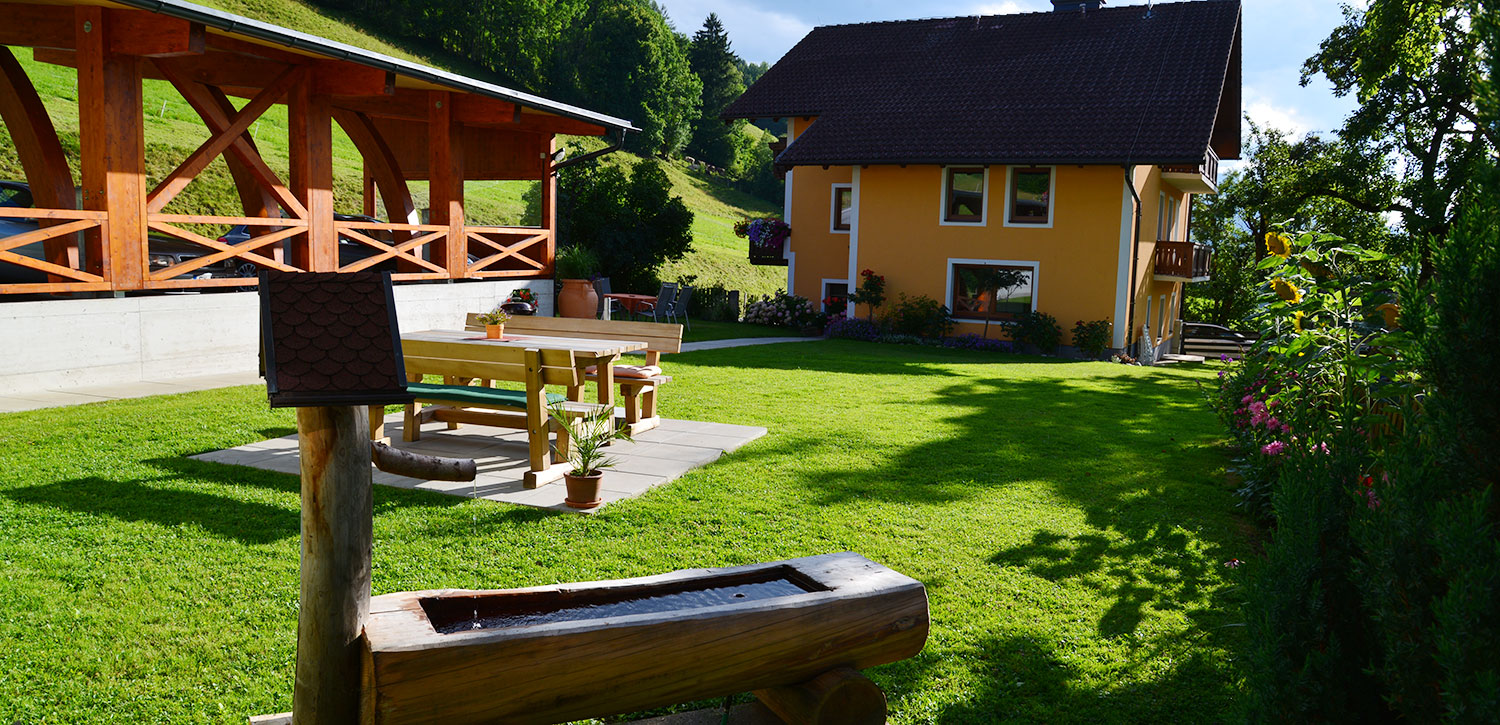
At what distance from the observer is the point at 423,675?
8.30 feet

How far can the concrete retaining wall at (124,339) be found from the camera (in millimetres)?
9000

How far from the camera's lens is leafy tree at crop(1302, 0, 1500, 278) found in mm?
Answer: 16203

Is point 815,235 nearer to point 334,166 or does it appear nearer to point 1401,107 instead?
point 1401,107

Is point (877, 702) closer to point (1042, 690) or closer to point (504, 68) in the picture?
point (1042, 690)

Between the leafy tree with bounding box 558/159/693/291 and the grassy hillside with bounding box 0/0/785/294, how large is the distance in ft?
15.9

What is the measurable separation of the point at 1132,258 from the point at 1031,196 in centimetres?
→ 244

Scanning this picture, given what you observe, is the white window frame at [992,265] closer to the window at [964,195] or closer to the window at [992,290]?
the window at [992,290]

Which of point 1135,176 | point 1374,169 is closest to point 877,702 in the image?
point 1135,176

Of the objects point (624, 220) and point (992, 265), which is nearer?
point (992, 265)

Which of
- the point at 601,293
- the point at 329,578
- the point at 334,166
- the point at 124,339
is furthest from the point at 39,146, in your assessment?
the point at 334,166

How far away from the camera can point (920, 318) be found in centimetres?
2158

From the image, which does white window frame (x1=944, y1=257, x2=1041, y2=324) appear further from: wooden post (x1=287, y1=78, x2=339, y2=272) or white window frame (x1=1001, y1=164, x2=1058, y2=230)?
wooden post (x1=287, y1=78, x2=339, y2=272)

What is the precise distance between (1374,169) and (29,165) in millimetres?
24700

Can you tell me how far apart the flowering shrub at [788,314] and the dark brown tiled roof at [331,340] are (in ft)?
66.6
